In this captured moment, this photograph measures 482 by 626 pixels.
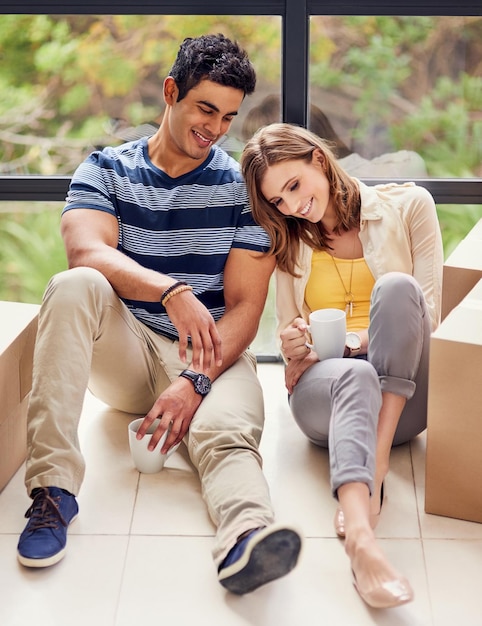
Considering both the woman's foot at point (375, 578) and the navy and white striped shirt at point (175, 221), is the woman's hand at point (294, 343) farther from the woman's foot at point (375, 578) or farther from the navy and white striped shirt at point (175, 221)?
the woman's foot at point (375, 578)

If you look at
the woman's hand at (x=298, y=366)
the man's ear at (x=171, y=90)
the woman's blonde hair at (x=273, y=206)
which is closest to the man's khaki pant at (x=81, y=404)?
the woman's hand at (x=298, y=366)

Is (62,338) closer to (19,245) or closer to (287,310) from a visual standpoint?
(287,310)

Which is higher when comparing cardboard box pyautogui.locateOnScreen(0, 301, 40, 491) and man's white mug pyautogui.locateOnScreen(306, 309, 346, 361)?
man's white mug pyautogui.locateOnScreen(306, 309, 346, 361)

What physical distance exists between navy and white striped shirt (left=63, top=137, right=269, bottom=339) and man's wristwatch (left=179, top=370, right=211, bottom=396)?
7.6 inches

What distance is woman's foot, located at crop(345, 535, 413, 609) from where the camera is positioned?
1699mm

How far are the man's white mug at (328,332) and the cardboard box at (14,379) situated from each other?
72 cm

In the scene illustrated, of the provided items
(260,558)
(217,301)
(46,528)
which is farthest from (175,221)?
(260,558)

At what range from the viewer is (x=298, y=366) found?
2178mm

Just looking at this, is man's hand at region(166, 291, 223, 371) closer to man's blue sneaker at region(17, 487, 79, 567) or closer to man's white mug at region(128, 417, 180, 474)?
man's white mug at region(128, 417, 180, 474)

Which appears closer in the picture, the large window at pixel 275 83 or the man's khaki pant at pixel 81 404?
the man's khaki pant at pixel 81 404

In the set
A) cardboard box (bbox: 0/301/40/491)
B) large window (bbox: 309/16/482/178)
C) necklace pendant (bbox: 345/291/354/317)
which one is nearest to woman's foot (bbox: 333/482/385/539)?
necklace pendant (bbox: 345/291/354/317)

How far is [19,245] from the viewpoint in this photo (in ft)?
9.61

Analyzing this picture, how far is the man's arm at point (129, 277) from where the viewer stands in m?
2.13

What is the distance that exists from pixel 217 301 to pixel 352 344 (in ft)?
1.36
